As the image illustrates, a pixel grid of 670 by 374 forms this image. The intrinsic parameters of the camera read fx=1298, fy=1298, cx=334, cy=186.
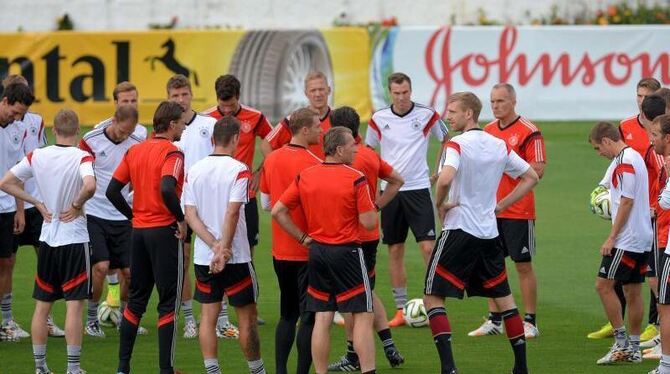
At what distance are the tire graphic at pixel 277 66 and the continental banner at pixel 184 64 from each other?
22 millimetres

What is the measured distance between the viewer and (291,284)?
10508mm

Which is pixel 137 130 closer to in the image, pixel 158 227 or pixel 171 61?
pixel 158 227

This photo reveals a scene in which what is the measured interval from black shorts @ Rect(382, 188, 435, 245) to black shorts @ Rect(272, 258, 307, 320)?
2.85m

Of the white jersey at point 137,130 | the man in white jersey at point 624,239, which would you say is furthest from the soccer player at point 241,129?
the man in white jersey at point 624,239

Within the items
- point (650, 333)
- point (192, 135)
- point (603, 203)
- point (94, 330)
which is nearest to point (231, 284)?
point (192, 135)

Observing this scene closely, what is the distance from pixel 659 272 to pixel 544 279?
471cm

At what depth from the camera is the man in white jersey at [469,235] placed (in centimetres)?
1044

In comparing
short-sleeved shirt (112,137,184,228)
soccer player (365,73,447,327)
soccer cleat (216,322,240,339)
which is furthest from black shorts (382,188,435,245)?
short-sleeved shirt (112,137,184,228)

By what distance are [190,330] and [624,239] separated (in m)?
4.18

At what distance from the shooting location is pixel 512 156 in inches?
418

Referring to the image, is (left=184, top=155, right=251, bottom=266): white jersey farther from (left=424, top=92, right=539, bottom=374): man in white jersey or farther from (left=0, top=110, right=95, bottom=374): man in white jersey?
(left=424, top=92, right=539, bottom=374): man in white jersey

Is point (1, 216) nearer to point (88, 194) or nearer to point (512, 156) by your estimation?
point (88, 194)

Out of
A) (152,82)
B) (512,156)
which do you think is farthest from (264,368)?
(152,82)

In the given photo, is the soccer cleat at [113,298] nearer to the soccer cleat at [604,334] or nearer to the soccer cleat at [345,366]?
the soccer cleat at [345,366]
